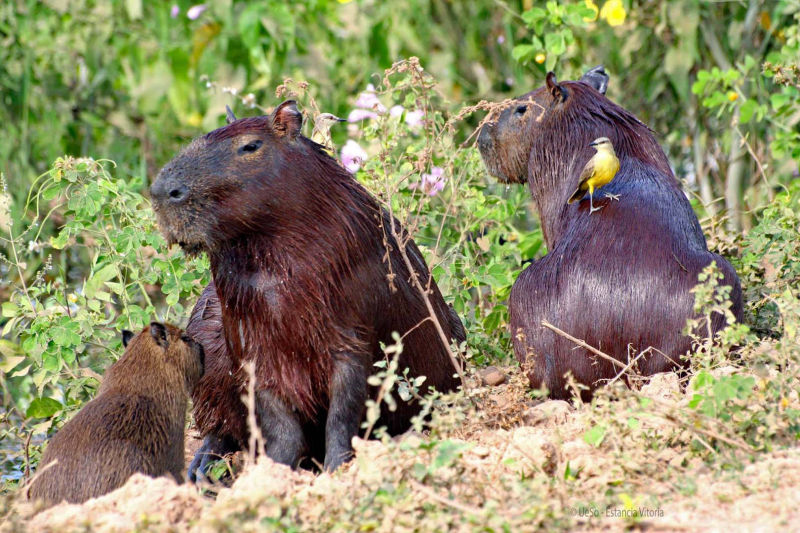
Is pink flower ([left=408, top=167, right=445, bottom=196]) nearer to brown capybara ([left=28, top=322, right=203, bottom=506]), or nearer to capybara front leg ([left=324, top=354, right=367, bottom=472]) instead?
capybara front leg ([left=324, top=354, right=367, bottom=472])

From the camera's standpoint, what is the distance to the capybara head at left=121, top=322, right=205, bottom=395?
14.6 ft

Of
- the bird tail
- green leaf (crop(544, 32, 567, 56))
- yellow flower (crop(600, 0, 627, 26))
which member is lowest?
the bird tail

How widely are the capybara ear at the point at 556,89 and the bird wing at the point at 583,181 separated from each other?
56 centimetres

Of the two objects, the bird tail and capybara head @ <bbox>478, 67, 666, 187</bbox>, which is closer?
the bird tail

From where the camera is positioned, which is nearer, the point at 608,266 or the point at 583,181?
the point at 608,266

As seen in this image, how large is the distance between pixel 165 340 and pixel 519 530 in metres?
1.88

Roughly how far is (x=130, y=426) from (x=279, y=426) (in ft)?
1.72

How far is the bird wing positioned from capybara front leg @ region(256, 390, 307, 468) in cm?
161

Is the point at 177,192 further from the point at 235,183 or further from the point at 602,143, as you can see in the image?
the point at 602,143

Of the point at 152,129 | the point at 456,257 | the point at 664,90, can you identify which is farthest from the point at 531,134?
A: the point at 152,129

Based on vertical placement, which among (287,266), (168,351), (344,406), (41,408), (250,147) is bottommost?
(41,408)

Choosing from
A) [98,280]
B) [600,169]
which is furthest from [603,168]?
[98,280]

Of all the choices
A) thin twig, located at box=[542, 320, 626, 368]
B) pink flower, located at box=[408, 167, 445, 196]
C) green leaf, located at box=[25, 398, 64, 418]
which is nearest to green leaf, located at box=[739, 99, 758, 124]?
pink flower, located at box=[408, 167, 445, 196]

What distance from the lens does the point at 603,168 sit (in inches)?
196
